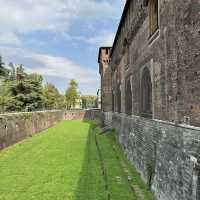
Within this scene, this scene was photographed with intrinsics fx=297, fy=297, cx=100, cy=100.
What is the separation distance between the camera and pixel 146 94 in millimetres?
9516

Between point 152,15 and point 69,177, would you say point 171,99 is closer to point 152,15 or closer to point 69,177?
point 152,15

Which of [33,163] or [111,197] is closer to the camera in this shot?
[111,197]

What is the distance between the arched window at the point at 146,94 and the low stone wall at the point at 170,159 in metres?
0.37

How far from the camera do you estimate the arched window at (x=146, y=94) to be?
28.9 feet

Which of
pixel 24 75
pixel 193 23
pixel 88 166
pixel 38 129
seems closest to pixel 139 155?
pixel 88 166

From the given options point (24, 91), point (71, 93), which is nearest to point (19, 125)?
point (24, 91)

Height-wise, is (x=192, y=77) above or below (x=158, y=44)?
below

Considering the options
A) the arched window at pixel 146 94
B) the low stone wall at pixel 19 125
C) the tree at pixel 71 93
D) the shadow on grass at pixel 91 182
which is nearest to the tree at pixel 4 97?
the low stone wall at pixel 19 125

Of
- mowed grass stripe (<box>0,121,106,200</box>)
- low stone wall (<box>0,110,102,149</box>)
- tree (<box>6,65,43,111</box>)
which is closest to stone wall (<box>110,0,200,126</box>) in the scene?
mowed grass stripe (<box>0,121,106,200</box>)

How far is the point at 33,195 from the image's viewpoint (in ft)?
25.3

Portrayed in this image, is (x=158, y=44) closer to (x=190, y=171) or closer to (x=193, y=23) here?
(x=193, y=23)

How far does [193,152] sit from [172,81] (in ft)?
5.91

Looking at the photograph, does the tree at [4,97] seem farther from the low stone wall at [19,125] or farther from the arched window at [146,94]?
the arched window at [146,94]

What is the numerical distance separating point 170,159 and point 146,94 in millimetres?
3787
